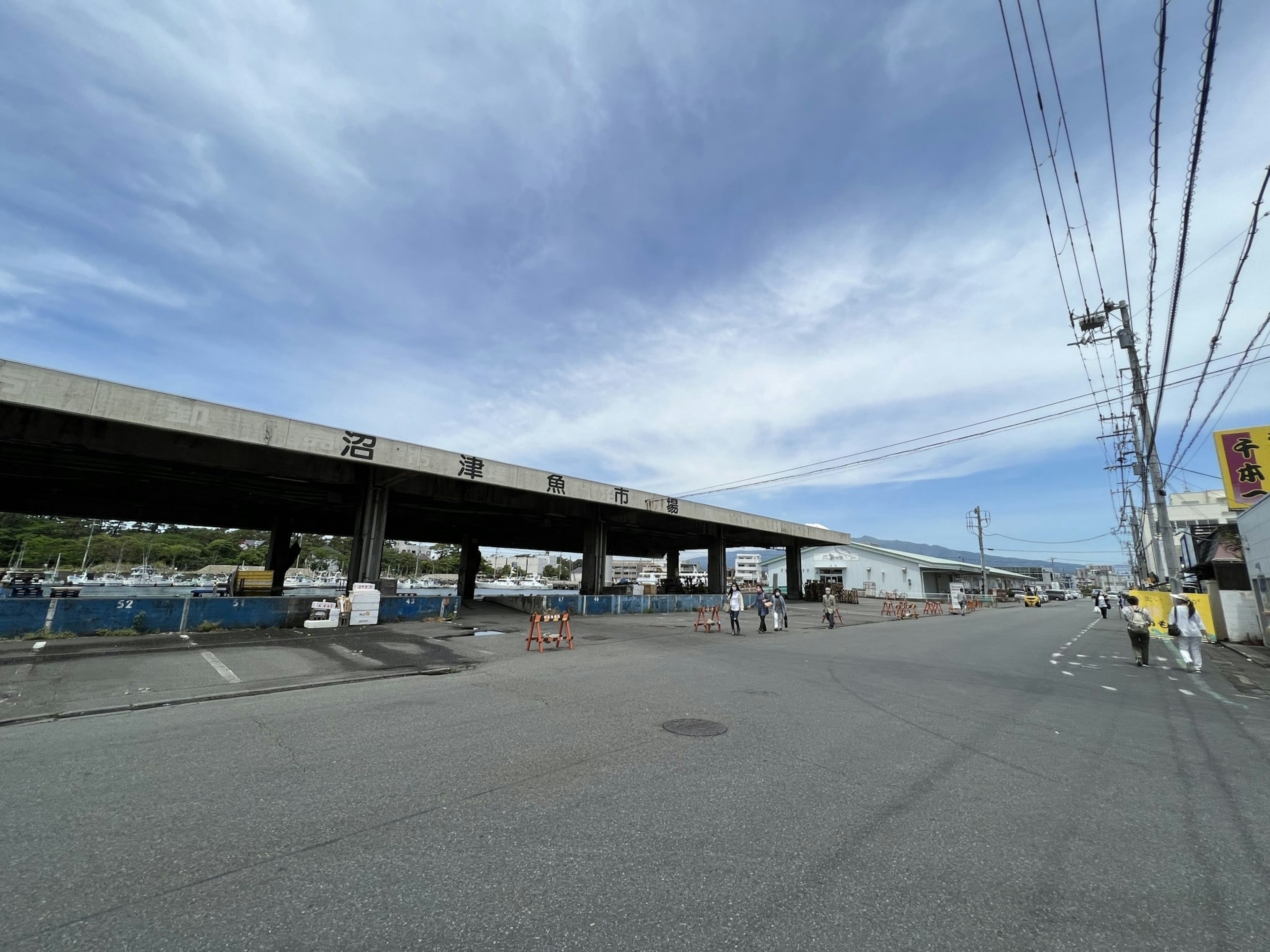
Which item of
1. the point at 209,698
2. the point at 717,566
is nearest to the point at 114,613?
the point at 209,698

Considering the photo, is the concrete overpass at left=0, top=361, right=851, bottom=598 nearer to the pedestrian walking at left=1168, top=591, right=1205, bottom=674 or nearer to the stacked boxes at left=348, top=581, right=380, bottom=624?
the stacked boxes at left=348, top=581, right=380, bottom=624

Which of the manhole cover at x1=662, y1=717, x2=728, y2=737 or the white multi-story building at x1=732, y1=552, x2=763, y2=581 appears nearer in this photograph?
the manhole cover at x1=662, y1=717, x2=728, y2=737

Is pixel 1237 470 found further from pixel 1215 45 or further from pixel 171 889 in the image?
pixel 171 889

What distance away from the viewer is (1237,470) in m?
21.9

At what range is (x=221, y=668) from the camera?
10.9 m

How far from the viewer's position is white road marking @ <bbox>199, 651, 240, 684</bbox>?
9.84 m

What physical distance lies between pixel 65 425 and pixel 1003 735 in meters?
26.8

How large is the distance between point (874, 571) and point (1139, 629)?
176 feet

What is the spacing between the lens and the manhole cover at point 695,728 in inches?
257

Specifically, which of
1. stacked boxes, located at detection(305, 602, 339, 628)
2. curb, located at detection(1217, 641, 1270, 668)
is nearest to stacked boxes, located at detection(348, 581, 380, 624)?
stacked boxes, located at detection(305, 602, 339, 628)

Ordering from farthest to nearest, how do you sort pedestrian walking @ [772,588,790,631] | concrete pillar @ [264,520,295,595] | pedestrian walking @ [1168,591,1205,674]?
concrete pillar @ [264,520,295,595] < pedestrian walking @ [772,588,790,631] < pedestrian walking @ [1168,591,1205,674]

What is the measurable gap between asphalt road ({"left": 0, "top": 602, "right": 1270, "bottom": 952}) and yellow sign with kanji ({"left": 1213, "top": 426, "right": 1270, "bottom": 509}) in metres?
21.0

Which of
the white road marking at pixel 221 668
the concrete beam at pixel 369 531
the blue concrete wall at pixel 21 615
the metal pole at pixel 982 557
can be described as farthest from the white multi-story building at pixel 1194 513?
the blue concrete wall at pixel 21 615

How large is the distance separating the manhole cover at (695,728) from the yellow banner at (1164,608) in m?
24.0
